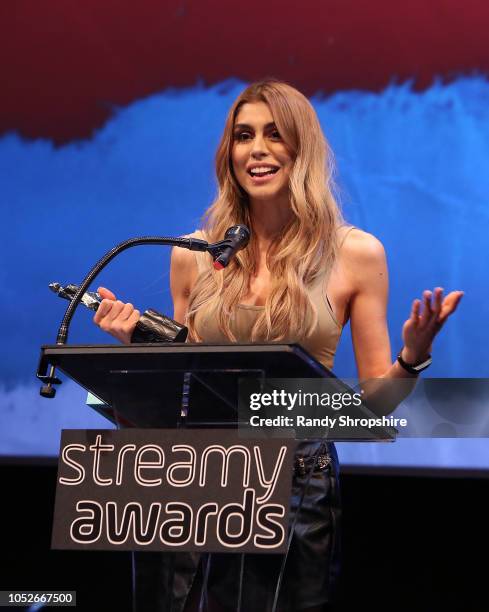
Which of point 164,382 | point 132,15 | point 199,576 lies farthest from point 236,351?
point 132,15

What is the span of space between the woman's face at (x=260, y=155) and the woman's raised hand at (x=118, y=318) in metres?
0.68

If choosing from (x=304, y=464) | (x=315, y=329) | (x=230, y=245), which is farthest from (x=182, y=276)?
(x=304, y=464)

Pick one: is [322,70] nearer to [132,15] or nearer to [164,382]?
[132,15]

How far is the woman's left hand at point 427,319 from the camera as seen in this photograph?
1.57 meters

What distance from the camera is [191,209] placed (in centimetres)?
339

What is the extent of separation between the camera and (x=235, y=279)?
229cm

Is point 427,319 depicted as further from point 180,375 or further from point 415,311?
point 180,375

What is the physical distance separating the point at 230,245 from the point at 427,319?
399 mm

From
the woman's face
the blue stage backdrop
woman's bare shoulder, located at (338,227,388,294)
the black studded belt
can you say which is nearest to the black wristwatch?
the black studded belt

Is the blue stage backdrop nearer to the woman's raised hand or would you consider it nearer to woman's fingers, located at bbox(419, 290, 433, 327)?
the woman's raised hand

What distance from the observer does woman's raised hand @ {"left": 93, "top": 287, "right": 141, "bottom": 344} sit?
1697 mm

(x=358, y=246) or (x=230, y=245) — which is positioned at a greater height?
(x=358, y=246)

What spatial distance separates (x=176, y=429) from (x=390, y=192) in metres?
1.90

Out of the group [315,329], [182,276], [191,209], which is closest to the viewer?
[315,329]
